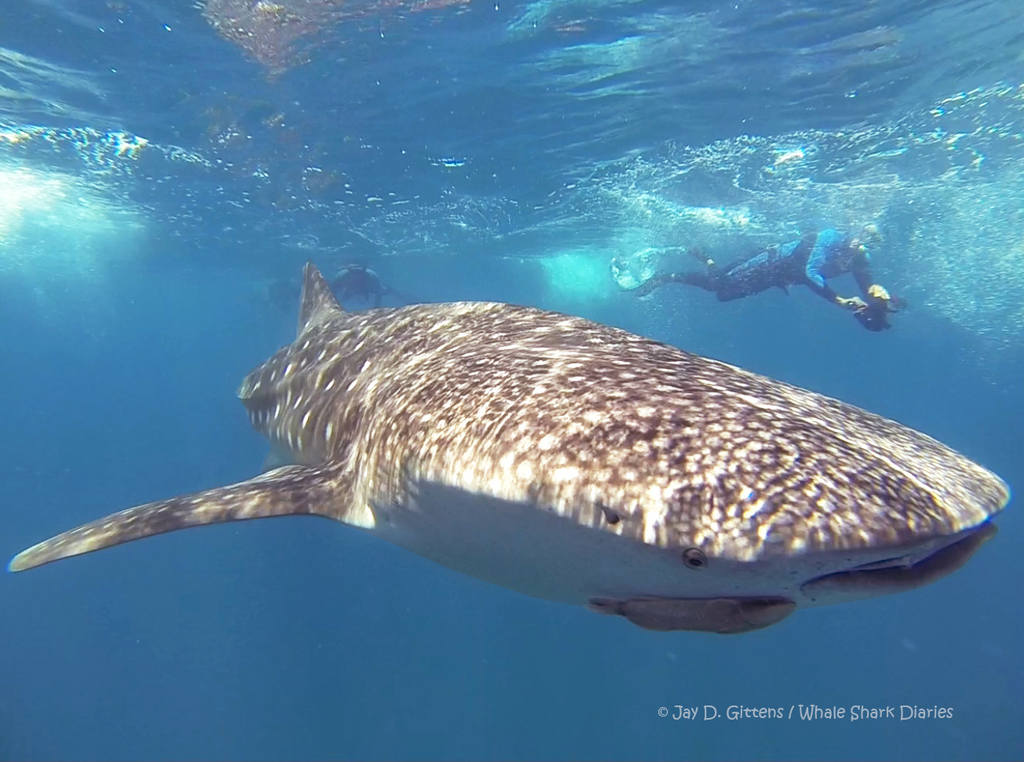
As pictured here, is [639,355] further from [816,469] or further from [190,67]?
[190,67]

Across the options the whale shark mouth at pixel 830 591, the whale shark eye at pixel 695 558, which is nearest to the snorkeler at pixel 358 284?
the whale shark mouth at pixel 830 591

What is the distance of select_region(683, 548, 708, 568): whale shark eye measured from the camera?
2127 mm

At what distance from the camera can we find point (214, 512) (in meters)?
4.05

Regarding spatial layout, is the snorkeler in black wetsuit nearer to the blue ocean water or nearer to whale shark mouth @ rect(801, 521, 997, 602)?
the blue ocean water

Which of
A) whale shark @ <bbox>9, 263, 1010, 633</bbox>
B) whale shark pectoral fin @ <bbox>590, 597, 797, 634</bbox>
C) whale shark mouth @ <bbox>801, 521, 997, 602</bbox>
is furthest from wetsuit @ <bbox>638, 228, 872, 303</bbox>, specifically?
whale shark pectoral fin @ <bbox>590, 597, 797, 634</bbox>

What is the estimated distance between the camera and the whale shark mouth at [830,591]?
219cm

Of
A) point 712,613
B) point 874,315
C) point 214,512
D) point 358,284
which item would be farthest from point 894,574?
point 358,284

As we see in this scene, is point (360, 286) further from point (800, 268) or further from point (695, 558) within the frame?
point (695, 558)

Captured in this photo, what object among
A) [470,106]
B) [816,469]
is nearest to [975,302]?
[470,106]

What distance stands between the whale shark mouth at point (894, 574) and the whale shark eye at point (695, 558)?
0.38 meters

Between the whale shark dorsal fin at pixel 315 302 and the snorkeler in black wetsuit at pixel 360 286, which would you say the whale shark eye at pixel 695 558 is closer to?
the whale shark dorsal fin at pixel 315 302

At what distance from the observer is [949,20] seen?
16078mm

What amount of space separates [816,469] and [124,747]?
85.1 feet

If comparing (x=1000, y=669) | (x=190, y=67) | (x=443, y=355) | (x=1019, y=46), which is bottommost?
(x=1000, y=669)
